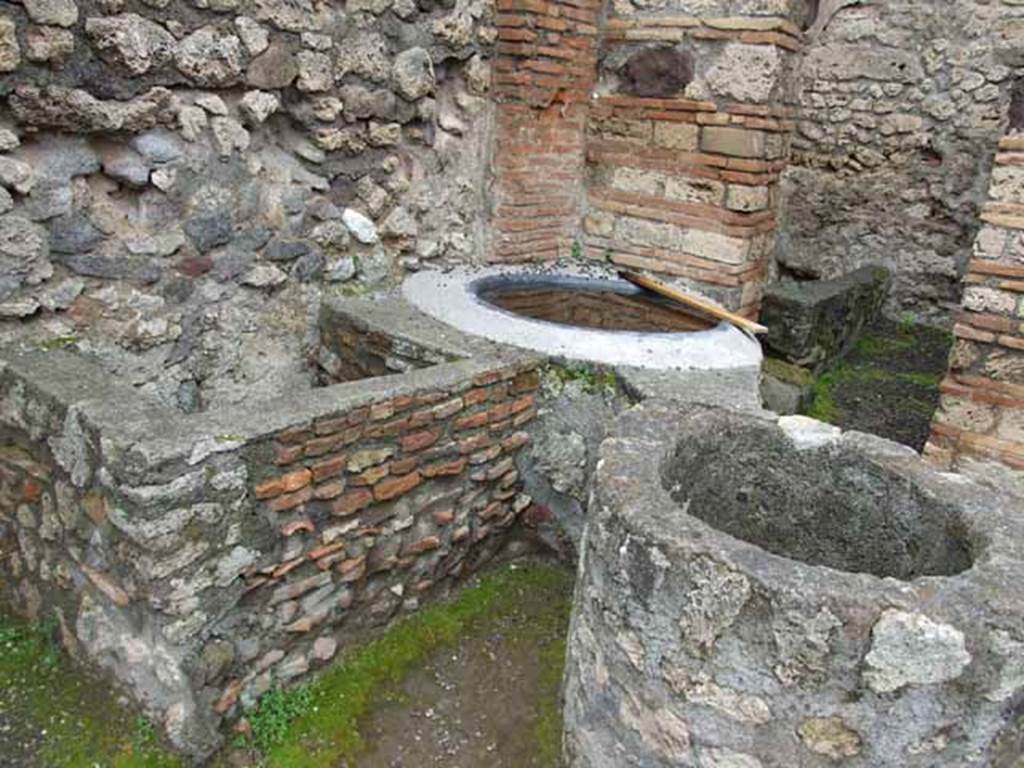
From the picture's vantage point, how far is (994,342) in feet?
11.3

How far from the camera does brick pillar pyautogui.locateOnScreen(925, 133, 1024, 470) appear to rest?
336 cm

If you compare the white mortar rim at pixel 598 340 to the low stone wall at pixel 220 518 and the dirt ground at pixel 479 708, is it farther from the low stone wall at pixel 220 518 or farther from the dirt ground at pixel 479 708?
the dirt ground at pixel 479 708

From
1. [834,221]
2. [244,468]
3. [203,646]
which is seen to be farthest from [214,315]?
[834,221]

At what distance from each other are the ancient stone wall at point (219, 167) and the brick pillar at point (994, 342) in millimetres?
2439

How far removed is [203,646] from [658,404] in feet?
4.90

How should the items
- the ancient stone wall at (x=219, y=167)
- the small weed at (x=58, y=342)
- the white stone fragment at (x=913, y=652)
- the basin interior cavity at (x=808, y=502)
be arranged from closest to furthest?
1. the white stone fragment at (x=913, y=652)
2. the basin interior cavity at (x=808, y=502)
3. the ancient stone wall at (x=219, y=167)
4. the small weed at (x=58, y=342)

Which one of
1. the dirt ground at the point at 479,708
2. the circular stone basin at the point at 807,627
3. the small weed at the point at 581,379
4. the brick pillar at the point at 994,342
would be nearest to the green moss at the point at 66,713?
the dirt ground at the point at 479,708

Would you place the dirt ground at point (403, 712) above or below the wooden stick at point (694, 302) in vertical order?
below

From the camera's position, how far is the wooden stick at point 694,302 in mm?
3754

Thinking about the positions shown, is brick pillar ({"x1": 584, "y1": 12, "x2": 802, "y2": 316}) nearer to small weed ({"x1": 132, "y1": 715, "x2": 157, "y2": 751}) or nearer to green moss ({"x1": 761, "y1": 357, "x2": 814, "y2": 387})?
green moss ({"x1": 761, "y1": 357, "x2": 814, "y2": 387})

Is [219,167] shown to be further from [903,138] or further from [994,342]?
[903,138]

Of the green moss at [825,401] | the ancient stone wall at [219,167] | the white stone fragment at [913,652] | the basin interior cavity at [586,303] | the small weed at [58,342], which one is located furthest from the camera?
the green moss at [825,401]

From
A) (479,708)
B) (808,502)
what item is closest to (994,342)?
(808,502)

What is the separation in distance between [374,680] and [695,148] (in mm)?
3161
